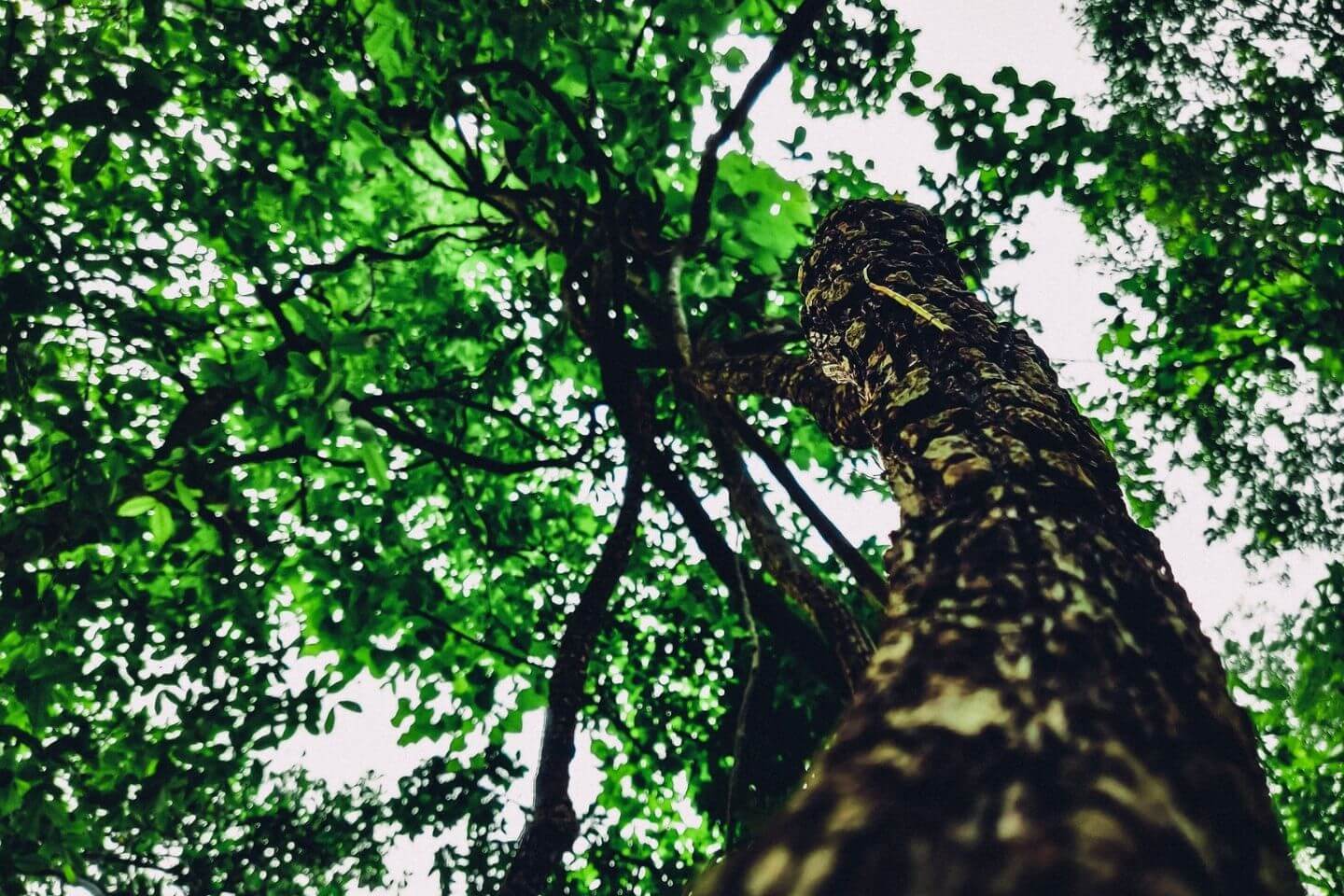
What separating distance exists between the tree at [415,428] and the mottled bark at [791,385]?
1.1 inches

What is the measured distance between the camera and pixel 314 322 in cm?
279

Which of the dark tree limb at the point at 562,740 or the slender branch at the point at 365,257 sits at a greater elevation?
the slender branch at the point at 365,257

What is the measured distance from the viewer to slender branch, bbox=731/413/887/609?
10.8 feet

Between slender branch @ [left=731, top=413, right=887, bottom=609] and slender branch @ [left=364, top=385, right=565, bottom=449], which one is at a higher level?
slender branch @ [left=364, top=385, right=565, bottom=449]

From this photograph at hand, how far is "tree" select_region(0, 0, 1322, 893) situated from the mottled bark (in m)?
0.03

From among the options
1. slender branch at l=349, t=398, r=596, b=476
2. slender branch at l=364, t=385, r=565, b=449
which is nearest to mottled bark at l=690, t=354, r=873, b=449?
slender branch at l=349, t=398, r=596, b=476

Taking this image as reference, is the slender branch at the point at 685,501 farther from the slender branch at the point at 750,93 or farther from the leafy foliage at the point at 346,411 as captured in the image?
the slender branch at the point at 750,93

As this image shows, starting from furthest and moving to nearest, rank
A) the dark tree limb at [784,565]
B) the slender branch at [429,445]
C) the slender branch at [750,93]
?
1. the slender branch at [429,445]
2. the slender branch at [750,93]
3. the dark tree limb at [784,565]

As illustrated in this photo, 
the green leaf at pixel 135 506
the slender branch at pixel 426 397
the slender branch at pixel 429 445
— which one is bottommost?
the green leaf at pixel 135 506

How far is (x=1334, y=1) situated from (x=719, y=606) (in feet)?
36.7

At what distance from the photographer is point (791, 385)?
11.3 feet

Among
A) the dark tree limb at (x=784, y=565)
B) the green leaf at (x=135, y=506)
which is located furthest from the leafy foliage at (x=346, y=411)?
the dark tree limb at (x=784, y=565)

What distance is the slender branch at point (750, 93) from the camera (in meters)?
3.71

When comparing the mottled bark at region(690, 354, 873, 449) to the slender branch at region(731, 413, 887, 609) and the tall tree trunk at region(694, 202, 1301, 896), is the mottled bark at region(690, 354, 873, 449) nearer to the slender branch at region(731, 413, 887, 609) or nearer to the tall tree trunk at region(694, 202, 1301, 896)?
the slender branch at region(731, 413, 887, 609)
